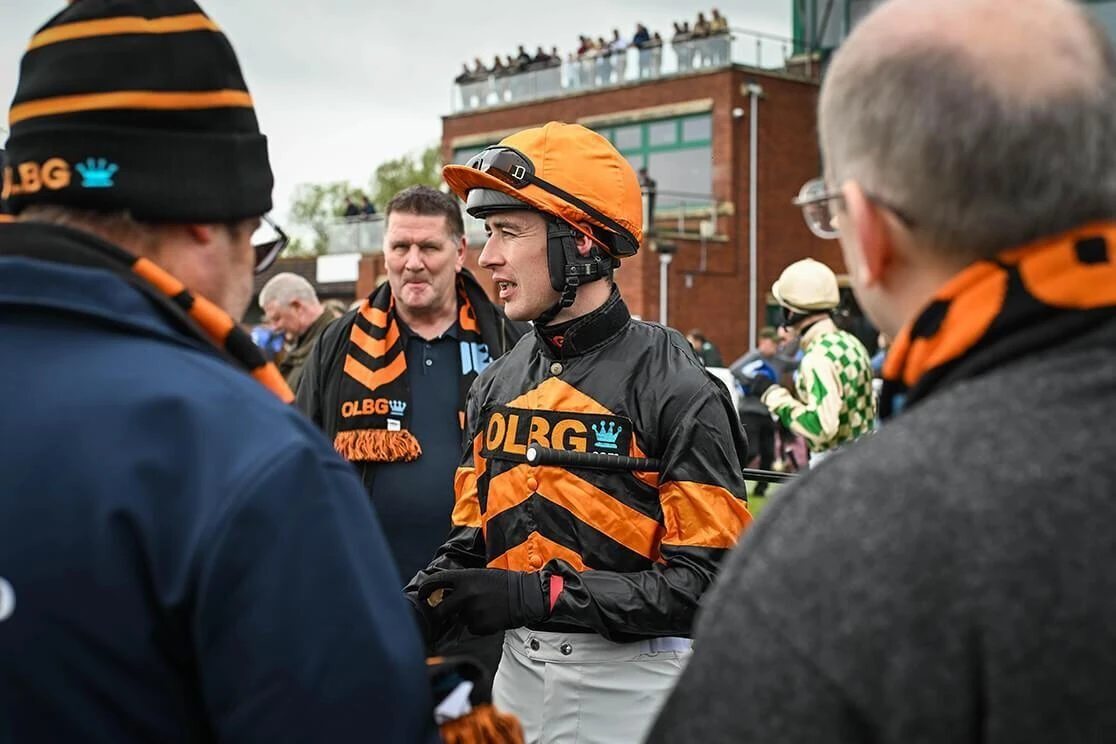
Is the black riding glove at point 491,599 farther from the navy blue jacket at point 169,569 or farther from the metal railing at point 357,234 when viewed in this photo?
the metal railing at point 357,234

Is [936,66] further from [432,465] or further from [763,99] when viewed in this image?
[763,99]

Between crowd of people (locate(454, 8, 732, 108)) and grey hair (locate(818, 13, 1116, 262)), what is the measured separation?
2953 centimetres

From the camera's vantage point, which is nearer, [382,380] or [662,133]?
[382,380]

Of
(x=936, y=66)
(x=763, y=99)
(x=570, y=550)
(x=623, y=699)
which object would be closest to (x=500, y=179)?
(x=570, y=550)

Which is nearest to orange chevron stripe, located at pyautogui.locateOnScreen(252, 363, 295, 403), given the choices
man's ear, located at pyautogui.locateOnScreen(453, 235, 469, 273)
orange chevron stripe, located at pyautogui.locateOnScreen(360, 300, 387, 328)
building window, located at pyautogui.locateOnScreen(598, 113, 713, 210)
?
orange chevron stripe, located at pyautogui.locateOnScreen(360, 300, 387, 328)

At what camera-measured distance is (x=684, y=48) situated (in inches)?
1203

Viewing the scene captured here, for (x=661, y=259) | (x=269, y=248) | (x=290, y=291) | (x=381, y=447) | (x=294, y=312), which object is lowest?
(x=381, y=447)

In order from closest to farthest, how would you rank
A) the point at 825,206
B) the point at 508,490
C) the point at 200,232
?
the point at 200,232 → the point at 825,206 → the point at 508,490

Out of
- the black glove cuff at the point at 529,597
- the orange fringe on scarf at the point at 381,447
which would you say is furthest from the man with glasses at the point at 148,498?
the orange fringe on scarf at the point at 381,447

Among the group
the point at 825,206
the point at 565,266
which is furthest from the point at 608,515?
the point at 825,206

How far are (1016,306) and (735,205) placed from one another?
29.4 m

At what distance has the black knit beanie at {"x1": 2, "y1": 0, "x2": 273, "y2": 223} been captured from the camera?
158cm

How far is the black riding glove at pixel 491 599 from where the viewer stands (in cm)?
291

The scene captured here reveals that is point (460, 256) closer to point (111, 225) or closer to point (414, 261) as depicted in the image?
point (414, 261)
